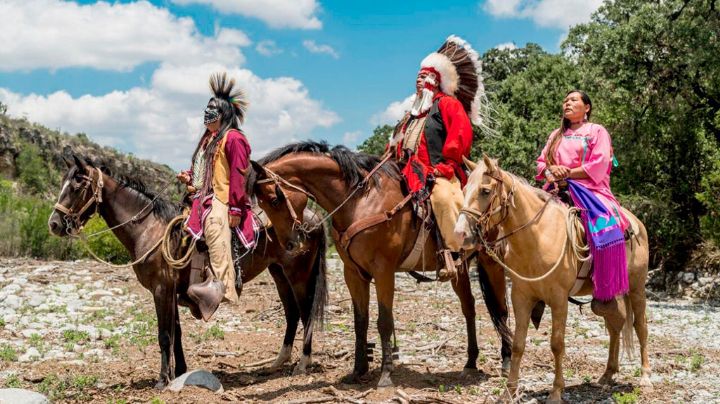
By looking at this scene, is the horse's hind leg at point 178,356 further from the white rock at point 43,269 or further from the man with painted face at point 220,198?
the white rock at point 43,269

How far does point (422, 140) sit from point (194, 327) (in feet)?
18.3

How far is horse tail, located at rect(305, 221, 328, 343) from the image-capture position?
7504 mm

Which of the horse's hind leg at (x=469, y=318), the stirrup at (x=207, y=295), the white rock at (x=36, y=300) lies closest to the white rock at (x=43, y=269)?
the white rock at (x=36, y=300)

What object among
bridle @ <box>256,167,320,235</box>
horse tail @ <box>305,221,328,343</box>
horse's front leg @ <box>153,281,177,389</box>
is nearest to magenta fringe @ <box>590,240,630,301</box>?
bridle @ <box>256,167,320,235</box>

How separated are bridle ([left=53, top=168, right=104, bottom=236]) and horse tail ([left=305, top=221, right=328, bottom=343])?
2.50 meters

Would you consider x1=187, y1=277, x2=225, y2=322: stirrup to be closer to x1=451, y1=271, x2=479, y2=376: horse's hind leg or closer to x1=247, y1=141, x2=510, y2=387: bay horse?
x1=247, y1=141, x2=510, y2=387: bay horse

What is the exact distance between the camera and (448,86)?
22.1ft

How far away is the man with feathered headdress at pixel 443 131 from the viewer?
627 cm

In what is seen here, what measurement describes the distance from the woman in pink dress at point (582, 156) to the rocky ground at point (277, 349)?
1599 mm

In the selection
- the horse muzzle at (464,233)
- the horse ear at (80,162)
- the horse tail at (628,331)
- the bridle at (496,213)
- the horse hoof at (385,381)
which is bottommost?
the horse hoof at (385,381)

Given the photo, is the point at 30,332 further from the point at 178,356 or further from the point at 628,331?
the point at 628,331

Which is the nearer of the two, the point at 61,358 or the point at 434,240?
the point at 434,240

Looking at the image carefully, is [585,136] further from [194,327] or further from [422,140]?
[194,327]

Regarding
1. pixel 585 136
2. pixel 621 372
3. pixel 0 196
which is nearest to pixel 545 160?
pixel 585 136
